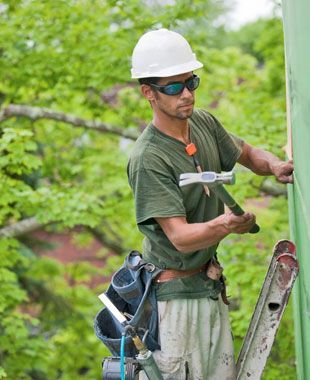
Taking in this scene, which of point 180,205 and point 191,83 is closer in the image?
point 180,205

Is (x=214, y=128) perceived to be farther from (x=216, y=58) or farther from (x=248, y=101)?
(x=216, y=58)

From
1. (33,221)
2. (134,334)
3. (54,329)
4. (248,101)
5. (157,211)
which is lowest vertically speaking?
(54,329)

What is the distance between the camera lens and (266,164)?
13.7 feet


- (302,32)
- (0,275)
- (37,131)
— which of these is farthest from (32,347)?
(302,32)

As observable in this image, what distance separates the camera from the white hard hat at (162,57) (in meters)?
3.70

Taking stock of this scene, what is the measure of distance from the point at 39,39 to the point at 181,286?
17.6ft

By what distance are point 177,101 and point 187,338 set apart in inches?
39.8

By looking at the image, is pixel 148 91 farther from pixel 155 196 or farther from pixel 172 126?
pixel 155 196

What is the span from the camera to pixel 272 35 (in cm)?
1068

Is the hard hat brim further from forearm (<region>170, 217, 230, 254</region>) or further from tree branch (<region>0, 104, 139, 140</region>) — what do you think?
tree branch (<region>0, 104, 139, 140</region>)

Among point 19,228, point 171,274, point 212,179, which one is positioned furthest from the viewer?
point 19,228

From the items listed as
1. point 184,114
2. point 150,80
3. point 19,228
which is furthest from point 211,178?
point 19,228

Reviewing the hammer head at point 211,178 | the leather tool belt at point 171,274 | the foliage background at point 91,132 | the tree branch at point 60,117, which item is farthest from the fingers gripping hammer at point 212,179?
the tree branch at point 60,117

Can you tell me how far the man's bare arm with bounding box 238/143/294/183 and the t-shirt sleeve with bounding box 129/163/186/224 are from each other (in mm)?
583
